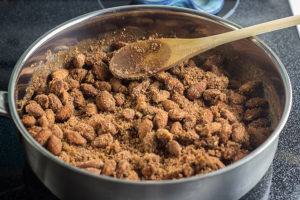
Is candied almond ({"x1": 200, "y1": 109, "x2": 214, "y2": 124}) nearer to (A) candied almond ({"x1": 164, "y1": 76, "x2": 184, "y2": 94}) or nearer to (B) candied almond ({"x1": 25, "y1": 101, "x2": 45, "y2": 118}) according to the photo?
(A) candied almond ({"x1": 164, "y1": 76, "x2": 184, "y2": 94})

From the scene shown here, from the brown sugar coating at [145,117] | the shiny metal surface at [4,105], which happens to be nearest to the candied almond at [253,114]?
the brown sugar coating at [145,117]

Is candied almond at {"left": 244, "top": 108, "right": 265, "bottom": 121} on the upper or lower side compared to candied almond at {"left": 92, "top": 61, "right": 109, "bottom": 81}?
lower

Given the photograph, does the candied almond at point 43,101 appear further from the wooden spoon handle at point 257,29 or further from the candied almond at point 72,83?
the wooden spoon handle at point 257,29

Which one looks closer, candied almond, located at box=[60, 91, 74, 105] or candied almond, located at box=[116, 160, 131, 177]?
candied almond, located at box=[116, 160, 131, 177]

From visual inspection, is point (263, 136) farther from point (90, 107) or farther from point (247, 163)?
point (90, 107)

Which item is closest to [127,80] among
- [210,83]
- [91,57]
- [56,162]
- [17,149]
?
[91,57]

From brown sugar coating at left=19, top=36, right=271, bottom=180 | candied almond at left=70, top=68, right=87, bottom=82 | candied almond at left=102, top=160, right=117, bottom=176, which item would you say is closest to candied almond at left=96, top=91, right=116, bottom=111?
brown sugar coating at left=19, top=36, right=271, bottom=180

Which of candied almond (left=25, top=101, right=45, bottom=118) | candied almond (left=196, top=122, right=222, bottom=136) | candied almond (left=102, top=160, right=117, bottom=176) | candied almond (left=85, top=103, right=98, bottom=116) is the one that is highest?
candied almond (left=25, top=101, right=45, bottom=118)
